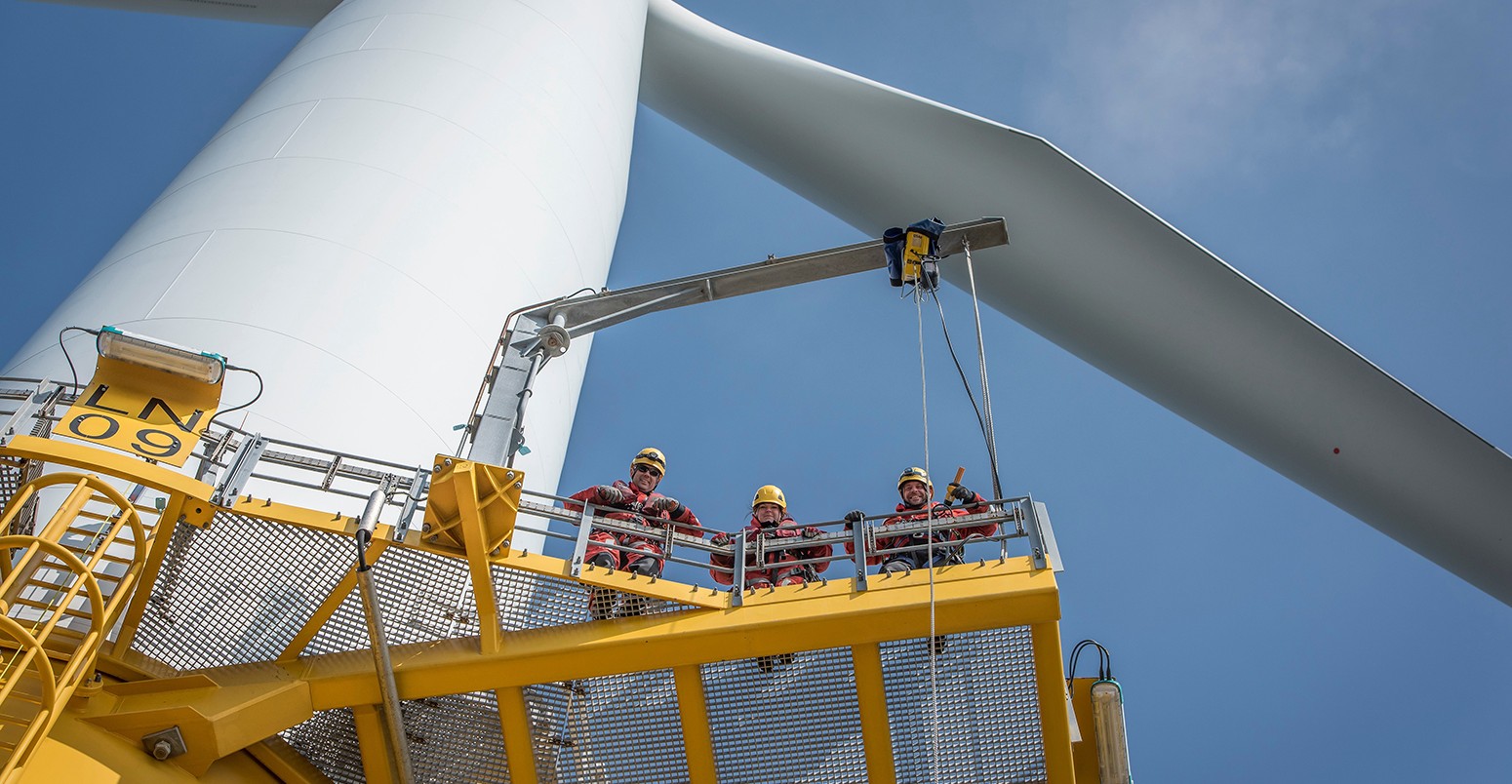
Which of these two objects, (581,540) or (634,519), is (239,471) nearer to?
(581,540)

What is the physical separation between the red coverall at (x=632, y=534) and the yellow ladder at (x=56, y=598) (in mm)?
2381

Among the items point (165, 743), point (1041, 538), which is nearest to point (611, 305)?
point (1041, 538)

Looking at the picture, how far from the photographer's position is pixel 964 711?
20.7 ft

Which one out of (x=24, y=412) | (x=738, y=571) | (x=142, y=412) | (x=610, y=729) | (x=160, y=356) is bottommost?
(x=610, y=729)

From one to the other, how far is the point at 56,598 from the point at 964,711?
494cm

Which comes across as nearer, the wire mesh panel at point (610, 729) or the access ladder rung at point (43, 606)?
the access ladder rung at point (43, 606)

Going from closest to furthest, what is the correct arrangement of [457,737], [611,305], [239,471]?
[239,471] → [457,737] → [611,305]

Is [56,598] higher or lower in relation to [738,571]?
lower

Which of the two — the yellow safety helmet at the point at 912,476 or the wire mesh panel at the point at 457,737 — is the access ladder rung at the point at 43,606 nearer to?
the wire mesh panel at the point at 457,737

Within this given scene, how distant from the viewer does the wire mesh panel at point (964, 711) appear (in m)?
6.16

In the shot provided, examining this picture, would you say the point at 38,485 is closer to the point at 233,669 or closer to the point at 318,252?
the point at 233,669

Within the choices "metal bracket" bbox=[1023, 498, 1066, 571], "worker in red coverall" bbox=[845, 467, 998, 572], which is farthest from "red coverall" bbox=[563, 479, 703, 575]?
"metal bracket" bbox=[1023, 498, 1066, 571]

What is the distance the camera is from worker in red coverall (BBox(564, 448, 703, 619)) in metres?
6.49

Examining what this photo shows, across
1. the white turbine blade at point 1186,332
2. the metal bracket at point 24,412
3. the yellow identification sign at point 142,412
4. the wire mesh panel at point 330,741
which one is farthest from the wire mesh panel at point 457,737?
the white turbine blade at point 1186,332
